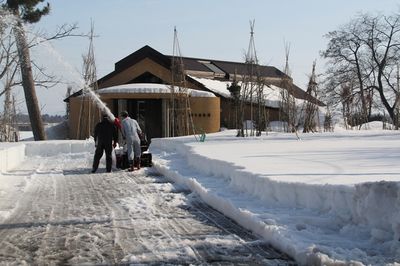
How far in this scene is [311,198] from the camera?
7.63 m

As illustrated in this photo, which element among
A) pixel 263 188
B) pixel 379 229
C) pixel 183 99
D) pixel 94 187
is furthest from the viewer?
pixel 183 99

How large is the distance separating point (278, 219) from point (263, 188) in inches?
66.2

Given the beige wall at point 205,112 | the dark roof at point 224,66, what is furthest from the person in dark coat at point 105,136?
the dark roof at point 224,66

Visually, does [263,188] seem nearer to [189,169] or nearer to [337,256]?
[337,256]

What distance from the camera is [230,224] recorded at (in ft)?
25.9

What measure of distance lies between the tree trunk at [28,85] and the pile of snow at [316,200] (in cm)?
1778

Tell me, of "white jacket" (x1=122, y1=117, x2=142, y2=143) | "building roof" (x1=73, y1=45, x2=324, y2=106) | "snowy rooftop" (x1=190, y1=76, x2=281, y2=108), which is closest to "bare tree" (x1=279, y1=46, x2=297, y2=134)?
"building roof" (x1=73, y1=45, x2=324, y2=106)

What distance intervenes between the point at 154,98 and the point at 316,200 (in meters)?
24.9

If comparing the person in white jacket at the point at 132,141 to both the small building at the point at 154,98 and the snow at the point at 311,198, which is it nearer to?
the snow at the point at 311,198

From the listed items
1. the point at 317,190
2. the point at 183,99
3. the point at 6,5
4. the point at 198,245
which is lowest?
the point at 198,245

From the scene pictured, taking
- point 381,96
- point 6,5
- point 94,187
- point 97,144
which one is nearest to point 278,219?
point 94,187

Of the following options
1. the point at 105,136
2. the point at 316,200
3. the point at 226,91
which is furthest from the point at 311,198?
the point at 226,91

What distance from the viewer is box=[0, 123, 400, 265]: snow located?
587 centimetres

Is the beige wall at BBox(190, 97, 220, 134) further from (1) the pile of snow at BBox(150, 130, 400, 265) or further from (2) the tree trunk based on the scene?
(1) the pile of snow at BBox(150, 130, 400, 265)
